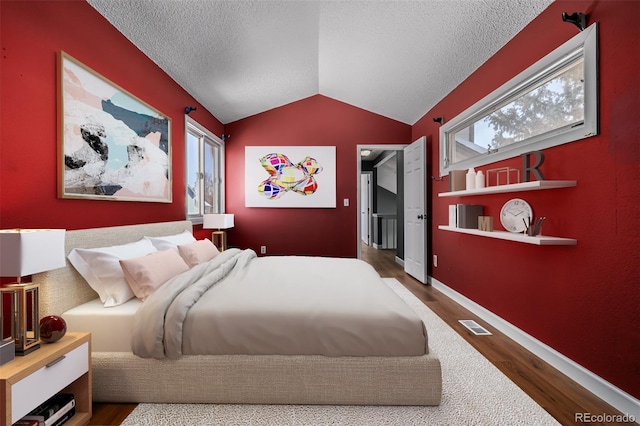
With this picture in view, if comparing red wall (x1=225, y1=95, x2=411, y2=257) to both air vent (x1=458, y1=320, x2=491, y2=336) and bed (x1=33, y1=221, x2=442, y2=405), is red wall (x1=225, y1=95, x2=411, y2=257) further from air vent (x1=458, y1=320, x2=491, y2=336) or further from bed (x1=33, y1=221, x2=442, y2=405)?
bed (x1=33, y1=221, x2=442, y2=405)

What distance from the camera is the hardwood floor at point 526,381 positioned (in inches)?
60.1

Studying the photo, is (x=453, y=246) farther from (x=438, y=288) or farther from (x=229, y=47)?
(x=229, y=47)

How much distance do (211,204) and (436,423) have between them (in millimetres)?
4066

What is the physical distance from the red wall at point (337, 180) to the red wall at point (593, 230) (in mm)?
2533

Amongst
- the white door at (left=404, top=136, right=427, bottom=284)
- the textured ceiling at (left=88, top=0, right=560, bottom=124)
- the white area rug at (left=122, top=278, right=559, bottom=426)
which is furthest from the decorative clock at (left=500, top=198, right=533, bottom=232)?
the white door at (left=404, top=136, right=427, bottom=284)

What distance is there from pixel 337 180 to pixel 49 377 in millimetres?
4178

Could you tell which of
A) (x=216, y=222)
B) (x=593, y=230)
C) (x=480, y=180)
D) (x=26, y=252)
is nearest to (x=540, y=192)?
(x=593, y=230)

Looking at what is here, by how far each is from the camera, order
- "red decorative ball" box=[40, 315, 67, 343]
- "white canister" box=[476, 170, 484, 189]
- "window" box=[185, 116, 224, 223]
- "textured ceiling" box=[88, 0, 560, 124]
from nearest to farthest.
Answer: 1. "red decorative ball" box=[40, 315, 67, 343]
2. "textured ceiling" box=[88, 0, 560, 124]
3. "white canister" box=[476, 170, 484, 189]
4. "window" box=[185, 116, 224, 223]

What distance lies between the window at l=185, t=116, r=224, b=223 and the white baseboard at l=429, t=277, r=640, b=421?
11.7 ft

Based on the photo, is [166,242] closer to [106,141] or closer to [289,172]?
[106,141]

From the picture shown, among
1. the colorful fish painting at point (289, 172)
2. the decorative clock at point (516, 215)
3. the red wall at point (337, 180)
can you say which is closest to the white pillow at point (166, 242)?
the red wall at point (337, 180)

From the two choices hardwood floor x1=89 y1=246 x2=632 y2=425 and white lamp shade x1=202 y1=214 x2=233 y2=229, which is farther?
white lamp shade x1=202 y1=214 x2=233 y2=229

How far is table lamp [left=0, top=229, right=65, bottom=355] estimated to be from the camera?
114 cm

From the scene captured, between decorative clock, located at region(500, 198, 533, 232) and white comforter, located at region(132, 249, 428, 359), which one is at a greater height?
decorative clock, located at region(500, 198, 533, 232)
